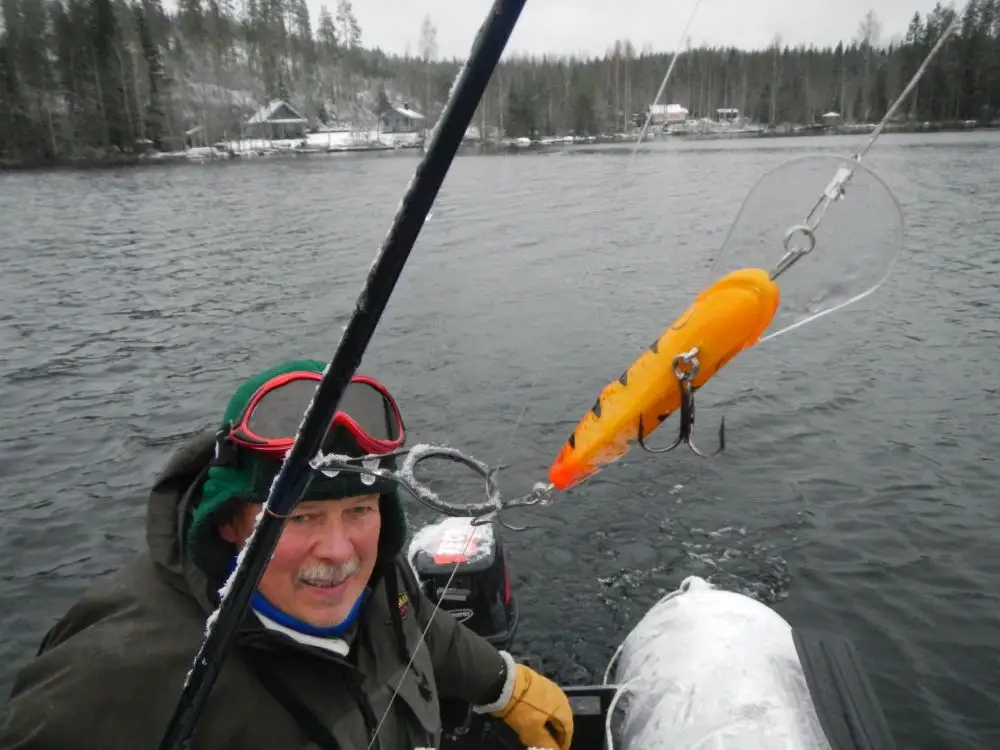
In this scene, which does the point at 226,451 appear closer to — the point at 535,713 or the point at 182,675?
the point at 182,675

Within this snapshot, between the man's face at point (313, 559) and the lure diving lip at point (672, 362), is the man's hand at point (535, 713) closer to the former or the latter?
the lure diving lip at point (672, 362)

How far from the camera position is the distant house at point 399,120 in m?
101

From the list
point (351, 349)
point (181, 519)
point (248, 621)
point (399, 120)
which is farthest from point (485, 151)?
point (351, 349)

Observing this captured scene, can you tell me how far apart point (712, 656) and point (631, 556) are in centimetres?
333

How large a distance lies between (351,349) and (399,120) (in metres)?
110

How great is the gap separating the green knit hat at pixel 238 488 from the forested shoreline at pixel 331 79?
993 mm

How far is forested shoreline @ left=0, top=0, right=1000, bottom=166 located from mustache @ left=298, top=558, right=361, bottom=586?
4.48 feet

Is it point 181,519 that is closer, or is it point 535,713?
point 181,519

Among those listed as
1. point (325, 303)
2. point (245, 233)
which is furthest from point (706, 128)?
point (325, 303)

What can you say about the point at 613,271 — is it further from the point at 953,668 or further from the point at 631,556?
the point at 953,668

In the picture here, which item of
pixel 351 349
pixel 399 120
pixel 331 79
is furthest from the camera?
pixel 331 79

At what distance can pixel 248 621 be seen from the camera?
2.03 metres

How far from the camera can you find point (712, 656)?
3.35m

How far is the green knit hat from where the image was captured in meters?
1.96
